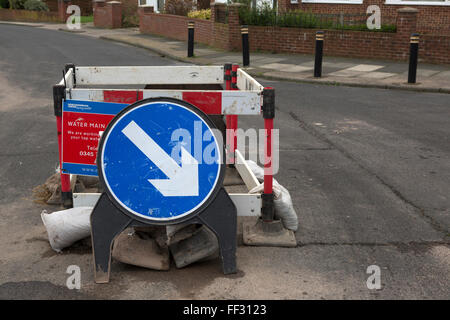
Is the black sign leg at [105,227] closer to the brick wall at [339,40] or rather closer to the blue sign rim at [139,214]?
the blue sign rim at [139,214]

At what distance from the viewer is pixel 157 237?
4.72 metres

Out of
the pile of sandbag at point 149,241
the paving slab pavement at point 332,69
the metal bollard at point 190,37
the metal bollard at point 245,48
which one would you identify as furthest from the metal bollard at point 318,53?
the pile of sandbag at point 149,241

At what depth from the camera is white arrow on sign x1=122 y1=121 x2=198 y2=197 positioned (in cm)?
430

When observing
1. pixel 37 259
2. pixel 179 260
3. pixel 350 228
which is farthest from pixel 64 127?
pixel 350 228

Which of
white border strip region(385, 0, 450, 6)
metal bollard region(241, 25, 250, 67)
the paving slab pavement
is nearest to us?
the paving slab pavement

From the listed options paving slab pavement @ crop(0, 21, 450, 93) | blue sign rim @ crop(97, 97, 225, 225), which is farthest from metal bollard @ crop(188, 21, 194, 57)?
blue sign rim @ crop(97, 97, 225, 225)

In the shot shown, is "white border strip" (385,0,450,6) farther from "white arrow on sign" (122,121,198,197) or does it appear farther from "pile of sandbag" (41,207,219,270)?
"white arrow on sign" (122,121,198,197)

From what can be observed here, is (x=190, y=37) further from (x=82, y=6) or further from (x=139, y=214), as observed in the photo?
(x=82, y=6)

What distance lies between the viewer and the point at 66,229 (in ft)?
15.7

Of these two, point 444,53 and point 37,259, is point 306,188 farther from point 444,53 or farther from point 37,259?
point 444,53

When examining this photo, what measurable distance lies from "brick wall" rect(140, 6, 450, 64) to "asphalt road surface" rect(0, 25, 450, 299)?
21.0ft

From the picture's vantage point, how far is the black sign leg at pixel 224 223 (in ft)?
14.4

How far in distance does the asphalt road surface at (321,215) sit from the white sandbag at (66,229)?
0.32 feet
